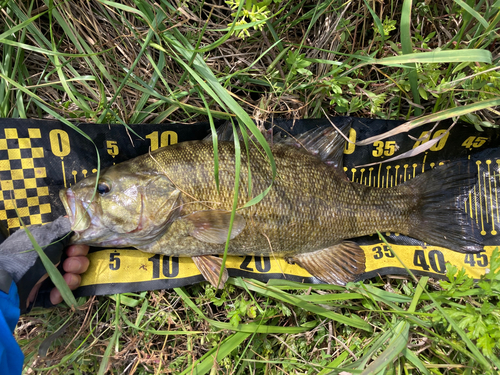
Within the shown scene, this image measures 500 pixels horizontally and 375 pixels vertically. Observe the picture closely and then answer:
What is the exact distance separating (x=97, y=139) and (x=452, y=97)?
8.93 ft

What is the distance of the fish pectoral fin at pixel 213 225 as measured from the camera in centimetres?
212

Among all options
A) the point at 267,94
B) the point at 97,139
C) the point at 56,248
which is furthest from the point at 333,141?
the point at 56,248

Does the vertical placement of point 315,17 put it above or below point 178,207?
above

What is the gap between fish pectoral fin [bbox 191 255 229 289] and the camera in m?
2.29

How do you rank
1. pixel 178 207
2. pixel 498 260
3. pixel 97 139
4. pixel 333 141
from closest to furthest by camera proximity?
pixel 498 260
pixel 178 207
pixel 97 139
pixel 333 141

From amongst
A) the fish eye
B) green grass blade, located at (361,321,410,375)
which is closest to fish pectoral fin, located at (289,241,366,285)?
green grass blade, located at (361,321,410,375)

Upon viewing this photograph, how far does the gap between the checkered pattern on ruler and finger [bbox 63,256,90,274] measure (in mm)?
380

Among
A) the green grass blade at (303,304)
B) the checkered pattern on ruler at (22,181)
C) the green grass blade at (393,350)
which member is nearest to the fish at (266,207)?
the green grass blade at (303,304)

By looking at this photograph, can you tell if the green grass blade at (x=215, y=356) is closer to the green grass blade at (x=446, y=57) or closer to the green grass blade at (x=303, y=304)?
the green grass blade at (x=303, y=304)

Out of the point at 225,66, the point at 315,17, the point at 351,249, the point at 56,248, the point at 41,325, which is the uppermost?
the point at 315,17

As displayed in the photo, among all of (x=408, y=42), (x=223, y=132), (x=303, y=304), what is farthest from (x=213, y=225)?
(x=408, y=42)

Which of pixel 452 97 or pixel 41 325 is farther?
pixel 41 325

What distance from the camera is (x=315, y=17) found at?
2.23m

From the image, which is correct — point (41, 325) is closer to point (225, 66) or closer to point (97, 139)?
point (97, 139)
